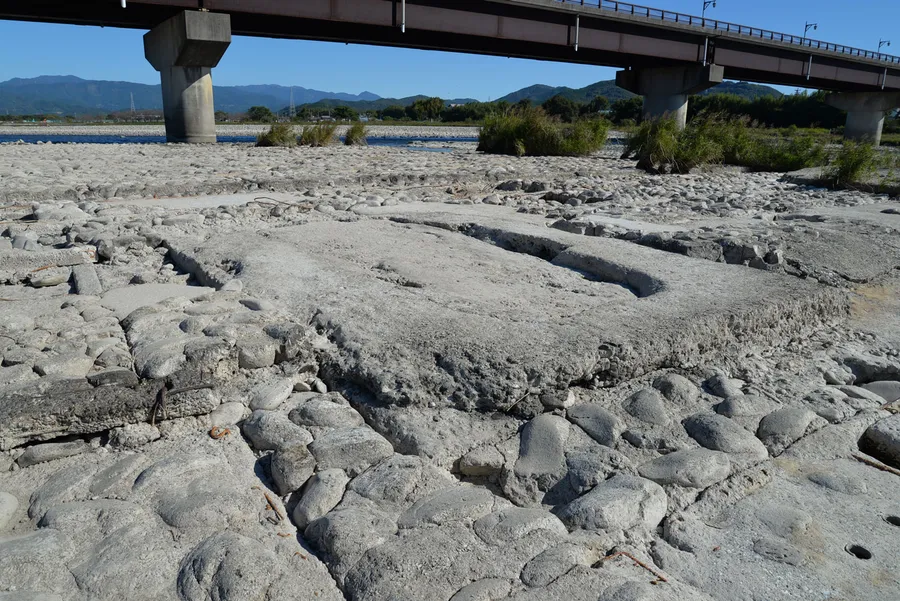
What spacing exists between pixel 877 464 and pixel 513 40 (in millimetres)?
20182

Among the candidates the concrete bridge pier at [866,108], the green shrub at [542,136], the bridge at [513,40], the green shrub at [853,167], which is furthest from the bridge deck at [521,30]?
the green shrub at [853,167]

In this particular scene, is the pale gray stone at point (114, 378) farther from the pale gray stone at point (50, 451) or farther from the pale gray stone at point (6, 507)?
the pale gray stone at point (6, 507)

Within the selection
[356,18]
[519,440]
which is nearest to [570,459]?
[519,440]

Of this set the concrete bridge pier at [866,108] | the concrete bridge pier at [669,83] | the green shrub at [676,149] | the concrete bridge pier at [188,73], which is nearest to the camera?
the green shrub at [676,149]

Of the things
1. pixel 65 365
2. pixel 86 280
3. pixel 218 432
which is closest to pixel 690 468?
pixel 218 432

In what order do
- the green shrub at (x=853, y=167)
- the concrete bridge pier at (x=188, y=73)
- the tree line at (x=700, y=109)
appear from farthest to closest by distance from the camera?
the tree line at (x=700, y=109), the concrete bridge pier at (x=188, y=73), the green shrub at (x=853, y=167)

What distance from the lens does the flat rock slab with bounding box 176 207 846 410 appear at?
74.5 inches

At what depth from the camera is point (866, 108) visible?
32.4m

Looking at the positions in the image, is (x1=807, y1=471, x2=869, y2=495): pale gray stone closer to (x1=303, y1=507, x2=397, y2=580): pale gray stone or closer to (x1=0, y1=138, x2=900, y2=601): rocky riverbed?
(x1=0, y1=138, x2=900, y2=601): rocky riverbed

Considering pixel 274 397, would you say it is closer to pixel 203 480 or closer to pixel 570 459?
pixel 203 480

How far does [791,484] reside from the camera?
63.7 inches

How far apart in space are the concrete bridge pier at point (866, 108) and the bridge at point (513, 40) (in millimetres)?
51

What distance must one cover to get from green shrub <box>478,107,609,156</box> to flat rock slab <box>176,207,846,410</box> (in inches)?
350

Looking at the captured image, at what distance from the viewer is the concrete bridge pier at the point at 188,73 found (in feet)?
48.1
